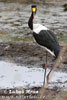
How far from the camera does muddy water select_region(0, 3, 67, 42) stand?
10.6 m

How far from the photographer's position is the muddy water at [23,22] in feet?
34.8

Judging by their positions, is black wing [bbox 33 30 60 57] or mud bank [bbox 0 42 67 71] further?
mud bank [bbox 0 42 67 71]

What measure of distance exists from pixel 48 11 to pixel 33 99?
10953mm

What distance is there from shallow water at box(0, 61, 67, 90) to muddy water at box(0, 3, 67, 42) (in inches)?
105

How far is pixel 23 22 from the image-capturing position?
1316cm

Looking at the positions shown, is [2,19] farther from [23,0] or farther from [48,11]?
[23,0]

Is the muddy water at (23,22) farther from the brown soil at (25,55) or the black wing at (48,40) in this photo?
the black wing at (48,40)

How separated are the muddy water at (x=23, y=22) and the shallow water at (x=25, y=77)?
2.68 m

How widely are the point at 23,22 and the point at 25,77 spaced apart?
6.59 meters

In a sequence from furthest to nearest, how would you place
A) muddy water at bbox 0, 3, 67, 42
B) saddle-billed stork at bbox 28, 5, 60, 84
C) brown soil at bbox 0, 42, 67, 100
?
1. muddy water at bbox 0, 3, 67, 42
2. brown soil at bbox 0, 42, 67, 100
3. saddle-billed stork at bbox 28, 5, 60, 84

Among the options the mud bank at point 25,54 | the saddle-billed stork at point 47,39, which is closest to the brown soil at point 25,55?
the mud bank at point 25,54

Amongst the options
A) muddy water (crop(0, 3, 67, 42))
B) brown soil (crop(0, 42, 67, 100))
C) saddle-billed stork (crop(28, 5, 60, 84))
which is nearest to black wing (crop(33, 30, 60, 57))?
saddle-billed stork (crop(28, 5, 60, 84))

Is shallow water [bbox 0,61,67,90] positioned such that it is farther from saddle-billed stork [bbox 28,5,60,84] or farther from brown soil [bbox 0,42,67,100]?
saddle-billed stork [bbox 28,5,60,84]

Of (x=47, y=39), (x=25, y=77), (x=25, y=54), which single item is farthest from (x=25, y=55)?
(x=47, y=39)
